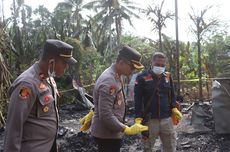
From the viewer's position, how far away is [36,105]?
2662mm

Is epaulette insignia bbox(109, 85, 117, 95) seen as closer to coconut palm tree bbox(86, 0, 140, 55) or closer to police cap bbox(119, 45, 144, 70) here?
Answer: police cap bbox(119, 45, 144, 70)

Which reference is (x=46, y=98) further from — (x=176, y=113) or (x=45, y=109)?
(x=176, y=113)

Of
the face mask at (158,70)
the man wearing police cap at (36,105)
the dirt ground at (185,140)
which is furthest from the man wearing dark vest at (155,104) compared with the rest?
the man wearing police cap at (36,105)

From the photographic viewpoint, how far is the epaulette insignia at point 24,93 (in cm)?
255

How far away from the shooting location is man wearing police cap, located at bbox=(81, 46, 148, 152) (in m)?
3.48

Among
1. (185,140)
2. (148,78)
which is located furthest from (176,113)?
(185,140)

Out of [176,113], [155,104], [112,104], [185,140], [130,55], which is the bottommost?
[185,140]

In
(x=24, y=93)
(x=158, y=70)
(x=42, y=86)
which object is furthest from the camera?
(x=158, y=70)

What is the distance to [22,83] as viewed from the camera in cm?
260

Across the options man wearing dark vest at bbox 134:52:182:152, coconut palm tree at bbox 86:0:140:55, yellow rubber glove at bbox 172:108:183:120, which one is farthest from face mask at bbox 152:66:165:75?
coconut palm tree at bbox 86:0:140:55

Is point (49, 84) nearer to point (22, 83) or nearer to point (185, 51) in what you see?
point (22, 83)

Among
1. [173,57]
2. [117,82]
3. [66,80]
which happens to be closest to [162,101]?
[117,82]

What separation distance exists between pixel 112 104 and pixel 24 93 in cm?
111

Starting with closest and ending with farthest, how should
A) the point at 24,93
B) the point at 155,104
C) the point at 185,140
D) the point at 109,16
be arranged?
the point at 24,93 < the point at 155,104 < the point at 185,140 < the point at 109,16
